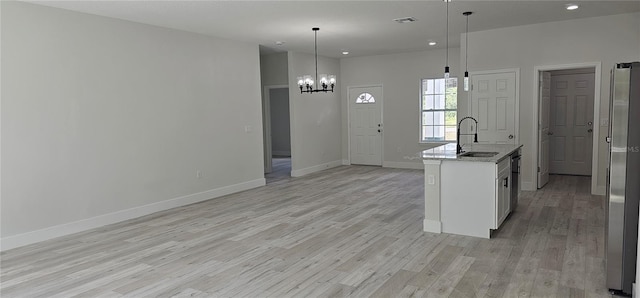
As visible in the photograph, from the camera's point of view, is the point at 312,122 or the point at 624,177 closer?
the point at 624,177

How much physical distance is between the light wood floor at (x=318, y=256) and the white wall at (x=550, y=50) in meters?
1.17

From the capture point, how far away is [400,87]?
9.48 meters

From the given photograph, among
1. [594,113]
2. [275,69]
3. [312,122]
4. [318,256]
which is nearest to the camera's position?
[318,256]

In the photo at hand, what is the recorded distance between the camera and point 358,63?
32.8 feet

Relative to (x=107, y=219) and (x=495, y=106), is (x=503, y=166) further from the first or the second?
(x=107, y=219)

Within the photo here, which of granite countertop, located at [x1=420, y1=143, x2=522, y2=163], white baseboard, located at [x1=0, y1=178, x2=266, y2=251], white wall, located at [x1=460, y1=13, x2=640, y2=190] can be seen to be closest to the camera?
granite countertop, located at [x1=420, y1=143, x2=522, y2=163]

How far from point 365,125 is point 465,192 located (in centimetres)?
587

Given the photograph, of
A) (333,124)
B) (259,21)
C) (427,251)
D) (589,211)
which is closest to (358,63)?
(333,124)

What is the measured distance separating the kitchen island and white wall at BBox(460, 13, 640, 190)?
238 cm

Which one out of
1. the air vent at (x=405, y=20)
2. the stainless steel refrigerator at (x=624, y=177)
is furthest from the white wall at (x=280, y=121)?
the stainless steel refrigerator at (x=624, y=177)

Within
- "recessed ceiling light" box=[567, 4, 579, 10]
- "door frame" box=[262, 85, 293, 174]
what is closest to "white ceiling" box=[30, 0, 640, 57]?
"recessed ceiling light" box=[567, 4, 579, 10]

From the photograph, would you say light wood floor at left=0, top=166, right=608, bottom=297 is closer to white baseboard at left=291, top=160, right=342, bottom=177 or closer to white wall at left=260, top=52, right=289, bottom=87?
white baseboard at left=291, top=160, right=342, bottom=177

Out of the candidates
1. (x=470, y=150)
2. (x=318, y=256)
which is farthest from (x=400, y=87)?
(x=318, y=256)

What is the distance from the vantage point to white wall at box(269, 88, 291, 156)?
1329 cm
